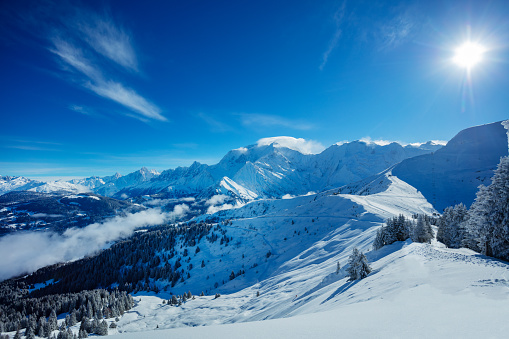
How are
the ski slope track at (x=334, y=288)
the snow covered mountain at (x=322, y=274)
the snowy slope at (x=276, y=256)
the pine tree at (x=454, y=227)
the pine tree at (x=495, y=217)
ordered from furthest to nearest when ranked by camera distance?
the snowy slope at (x=276, y=256) < the pine tree at (x=454, y=227) < the pine tree at (x=495, y=217) < the snow covered mountain at (x=322, y=274) < the ski slope track at (x=334, y=288)

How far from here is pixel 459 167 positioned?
16462 cm

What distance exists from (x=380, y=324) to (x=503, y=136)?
A: 278638 millimetres

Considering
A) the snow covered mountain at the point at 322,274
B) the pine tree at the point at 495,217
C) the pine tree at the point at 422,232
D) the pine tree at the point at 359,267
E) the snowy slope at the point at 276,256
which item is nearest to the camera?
the snow covered mountain at the point at 322,274

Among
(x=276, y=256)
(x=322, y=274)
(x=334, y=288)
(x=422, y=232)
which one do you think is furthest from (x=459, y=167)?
(x=334, y=288)

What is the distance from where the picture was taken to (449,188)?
145 m

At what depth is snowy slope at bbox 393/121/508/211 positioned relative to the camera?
138750 mm

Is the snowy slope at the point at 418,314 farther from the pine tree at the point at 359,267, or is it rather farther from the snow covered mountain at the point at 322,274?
the pine tree at the point at 359,267

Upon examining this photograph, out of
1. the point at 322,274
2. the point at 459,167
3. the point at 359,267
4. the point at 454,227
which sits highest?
the point at 459,167

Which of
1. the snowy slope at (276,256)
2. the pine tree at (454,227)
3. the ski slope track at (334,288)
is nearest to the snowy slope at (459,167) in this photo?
the ski slope track at (334,288)

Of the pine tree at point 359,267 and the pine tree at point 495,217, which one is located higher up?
the pine tree at point 495,217

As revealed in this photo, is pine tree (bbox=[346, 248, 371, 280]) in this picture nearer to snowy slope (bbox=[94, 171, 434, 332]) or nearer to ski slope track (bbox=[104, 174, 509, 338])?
ski slope track (bbox=[104, 174, 509, 338])

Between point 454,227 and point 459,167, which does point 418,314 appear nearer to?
point 454,227

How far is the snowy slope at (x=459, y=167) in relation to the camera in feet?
455

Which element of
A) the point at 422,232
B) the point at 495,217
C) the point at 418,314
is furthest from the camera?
the point at 422,232
